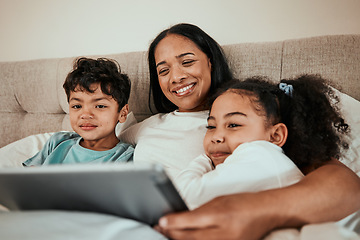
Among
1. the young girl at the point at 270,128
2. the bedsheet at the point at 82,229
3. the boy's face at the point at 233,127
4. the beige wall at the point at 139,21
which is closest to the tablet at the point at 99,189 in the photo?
the bedsheet at the point at 82,229

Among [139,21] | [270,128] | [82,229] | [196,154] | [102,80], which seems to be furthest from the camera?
[139,21]

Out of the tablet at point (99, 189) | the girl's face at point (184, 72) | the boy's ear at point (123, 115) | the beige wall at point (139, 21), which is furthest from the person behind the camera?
the beige wall at point (139, 21)

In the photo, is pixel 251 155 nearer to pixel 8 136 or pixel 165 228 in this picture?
pixel 165 228

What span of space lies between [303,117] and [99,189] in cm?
69

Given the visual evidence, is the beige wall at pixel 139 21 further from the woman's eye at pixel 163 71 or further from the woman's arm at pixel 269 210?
the woman's arm at pixel 269 210

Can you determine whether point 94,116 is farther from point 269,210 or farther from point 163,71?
point 269,210

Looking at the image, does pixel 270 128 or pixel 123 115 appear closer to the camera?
pixel 270 128

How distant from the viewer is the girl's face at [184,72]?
4.09ft

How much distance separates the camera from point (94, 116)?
129 cm

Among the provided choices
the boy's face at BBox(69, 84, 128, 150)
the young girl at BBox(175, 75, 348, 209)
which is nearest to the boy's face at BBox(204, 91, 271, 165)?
the young girl at BBox(175, 75, 348, 209)

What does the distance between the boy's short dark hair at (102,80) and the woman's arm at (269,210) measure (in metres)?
0.91

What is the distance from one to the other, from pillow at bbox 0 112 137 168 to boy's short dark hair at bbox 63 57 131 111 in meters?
0.13

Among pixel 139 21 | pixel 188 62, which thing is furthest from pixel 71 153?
pixel 139 21

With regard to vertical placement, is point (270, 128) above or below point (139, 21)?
below
